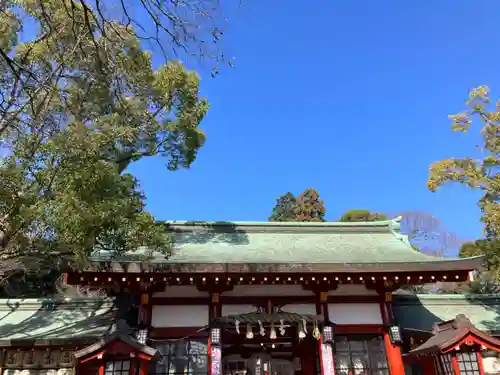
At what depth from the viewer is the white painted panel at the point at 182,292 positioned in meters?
8.77

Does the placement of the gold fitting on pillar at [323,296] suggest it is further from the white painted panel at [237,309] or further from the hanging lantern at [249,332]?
the hanging lantern at [249,332]

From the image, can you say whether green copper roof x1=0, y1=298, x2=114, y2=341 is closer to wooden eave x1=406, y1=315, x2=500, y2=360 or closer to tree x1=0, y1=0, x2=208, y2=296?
tree x1=0, y1=0, x2=208, y2=296

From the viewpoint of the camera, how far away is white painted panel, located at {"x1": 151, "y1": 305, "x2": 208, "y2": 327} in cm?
859

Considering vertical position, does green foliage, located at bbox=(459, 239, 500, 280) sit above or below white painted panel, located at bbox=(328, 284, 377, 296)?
above

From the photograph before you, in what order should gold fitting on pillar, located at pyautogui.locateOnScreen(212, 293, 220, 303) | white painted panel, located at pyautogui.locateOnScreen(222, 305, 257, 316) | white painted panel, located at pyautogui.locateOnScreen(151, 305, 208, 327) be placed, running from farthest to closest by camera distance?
1. white painted panel, located at pyautogui.locateOnScreen(222, 305, 257, 316)
2. gold fitting on pillar, located at pyautogui.locateOnScreen(212, 293, 220, 303)
3. white painted panel, located at pyautogui.locateOnScreen(151, 305, 208, 327)

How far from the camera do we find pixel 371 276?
838 cm

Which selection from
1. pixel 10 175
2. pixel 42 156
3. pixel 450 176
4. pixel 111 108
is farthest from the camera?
pixel 450 176

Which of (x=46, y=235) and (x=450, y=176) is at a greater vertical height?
(x=450, y=176)

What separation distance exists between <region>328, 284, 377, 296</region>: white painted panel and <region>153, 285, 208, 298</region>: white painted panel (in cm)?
A: 302

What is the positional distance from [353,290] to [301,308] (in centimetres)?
127

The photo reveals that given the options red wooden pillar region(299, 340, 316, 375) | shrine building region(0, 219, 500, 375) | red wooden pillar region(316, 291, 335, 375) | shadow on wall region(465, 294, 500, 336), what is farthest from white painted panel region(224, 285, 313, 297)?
shadow on wall region(465, 294, 500, 336)

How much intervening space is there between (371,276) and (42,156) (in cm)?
656

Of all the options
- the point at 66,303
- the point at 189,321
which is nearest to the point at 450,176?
the point at 189,321

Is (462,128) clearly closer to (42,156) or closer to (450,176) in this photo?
(450,176)
